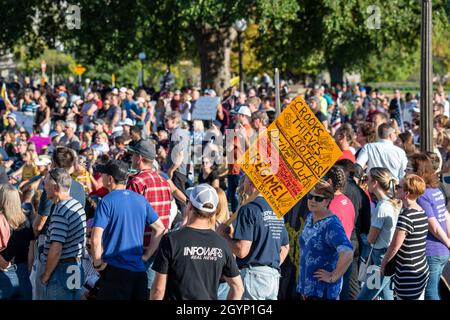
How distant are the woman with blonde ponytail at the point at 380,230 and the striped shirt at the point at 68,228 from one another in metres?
2.35

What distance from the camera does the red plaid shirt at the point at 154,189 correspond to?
28.0 ft

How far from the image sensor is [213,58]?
28.1 m

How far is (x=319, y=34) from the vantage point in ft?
93.0

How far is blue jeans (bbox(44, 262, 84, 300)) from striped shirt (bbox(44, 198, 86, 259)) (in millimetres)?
85

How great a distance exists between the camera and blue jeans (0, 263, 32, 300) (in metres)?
8.52

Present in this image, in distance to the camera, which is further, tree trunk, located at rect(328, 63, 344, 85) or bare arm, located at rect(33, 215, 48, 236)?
tree trunk, located at rect(328, 63, 344, 85)

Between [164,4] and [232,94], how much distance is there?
238 inches

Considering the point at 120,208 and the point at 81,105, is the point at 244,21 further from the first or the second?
the point at 120,208

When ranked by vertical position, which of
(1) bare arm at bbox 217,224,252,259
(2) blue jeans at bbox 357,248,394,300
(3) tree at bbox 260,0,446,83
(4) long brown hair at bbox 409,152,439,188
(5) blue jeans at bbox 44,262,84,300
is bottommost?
(2) blue jeans at bbox 357,248,394,300

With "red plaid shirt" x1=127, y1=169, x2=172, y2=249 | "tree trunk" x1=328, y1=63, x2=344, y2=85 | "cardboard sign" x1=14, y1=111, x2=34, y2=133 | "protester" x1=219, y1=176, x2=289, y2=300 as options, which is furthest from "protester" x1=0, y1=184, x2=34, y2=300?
"tree trunk" x1=328, y1=63, x2=344, y2=85

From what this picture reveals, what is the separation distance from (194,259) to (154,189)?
2477mm

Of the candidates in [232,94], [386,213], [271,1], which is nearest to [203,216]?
[386,213]

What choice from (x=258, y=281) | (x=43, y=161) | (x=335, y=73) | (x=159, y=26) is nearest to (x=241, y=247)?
(x=258, y=281)

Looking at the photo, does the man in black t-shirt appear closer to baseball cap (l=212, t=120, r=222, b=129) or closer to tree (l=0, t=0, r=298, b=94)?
baseball cap (l=212, t=120, r=222, b=129)
